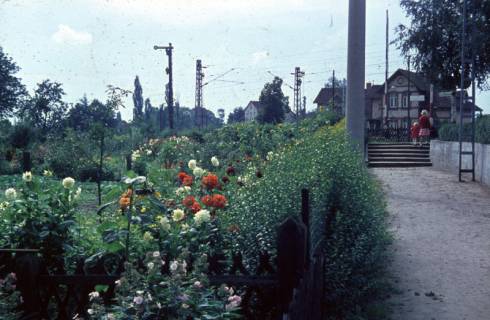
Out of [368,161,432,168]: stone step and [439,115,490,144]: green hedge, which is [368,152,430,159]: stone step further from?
[439,115,490,144]: green hedge

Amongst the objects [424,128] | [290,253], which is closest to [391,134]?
[424,128]

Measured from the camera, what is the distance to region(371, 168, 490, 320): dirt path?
17.7 feet

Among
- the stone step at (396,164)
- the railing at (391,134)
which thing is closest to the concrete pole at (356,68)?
the stone step at (396,164)

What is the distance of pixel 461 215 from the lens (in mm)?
10195

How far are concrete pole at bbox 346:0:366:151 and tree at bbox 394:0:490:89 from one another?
1813 centimetres

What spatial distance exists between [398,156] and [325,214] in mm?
17073

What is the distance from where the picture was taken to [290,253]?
324 cm

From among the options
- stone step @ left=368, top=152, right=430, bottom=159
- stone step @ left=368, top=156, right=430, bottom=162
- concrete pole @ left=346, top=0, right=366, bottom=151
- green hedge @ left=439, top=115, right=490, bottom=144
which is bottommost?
stone step @ left=368, top=156, right=430, bottom=162

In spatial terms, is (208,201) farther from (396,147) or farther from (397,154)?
(396,147)

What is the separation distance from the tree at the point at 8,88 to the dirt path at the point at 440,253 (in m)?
47.8

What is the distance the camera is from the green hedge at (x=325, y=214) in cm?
451

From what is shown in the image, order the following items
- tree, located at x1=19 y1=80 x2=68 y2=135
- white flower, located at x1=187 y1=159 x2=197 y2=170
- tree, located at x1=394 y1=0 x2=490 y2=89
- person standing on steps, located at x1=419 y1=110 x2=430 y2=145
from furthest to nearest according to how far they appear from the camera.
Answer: tree, located at x1=19 y1=80 x2=68 y2=135
tree, located at x1=394 y1=0 x2=490 y2=89
person standing on steps, located at x1=419 y1=110 x2=430 y2=145
white flower, located at x1=187 y1=159 x2=197 y2=170

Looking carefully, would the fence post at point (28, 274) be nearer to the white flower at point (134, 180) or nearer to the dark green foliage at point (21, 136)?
the white flower at point (134, 180)

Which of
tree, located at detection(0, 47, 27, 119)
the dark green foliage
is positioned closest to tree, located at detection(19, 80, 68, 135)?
tree, located at detection(0, 47, 27, 119)
